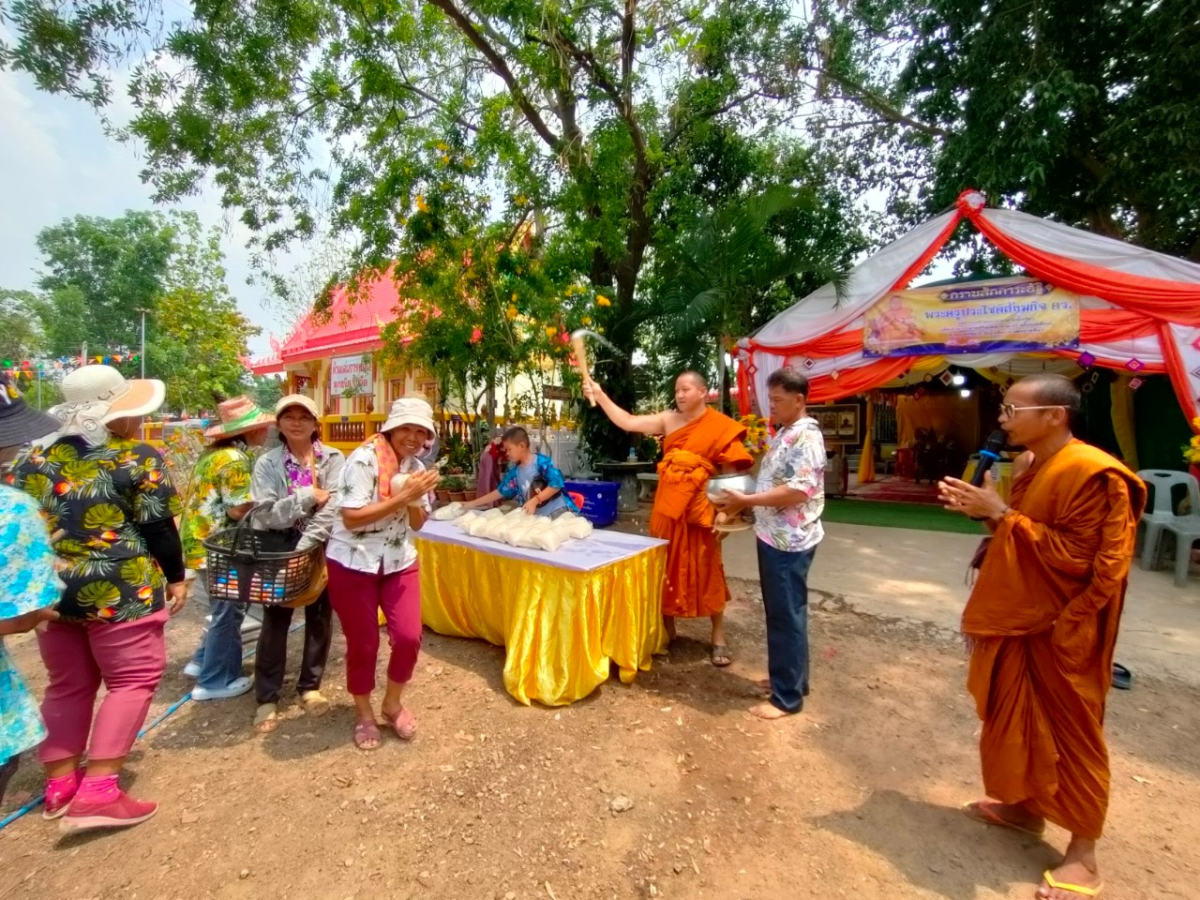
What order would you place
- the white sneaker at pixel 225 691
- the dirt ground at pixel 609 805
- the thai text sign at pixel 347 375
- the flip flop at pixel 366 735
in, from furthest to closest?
the thai text sign at pixel 347 375 → the white sneaker at pixel 225 691 → the flip flop at pixel 366 735 → the dirt ground at pixel 609 805

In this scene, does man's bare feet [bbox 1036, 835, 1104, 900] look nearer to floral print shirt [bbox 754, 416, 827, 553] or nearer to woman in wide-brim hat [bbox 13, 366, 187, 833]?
floral print shirt [bbox 754, 416, 827, 553]

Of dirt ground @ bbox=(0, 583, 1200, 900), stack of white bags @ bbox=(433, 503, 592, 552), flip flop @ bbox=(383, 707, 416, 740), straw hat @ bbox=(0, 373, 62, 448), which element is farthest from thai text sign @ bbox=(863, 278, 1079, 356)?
straw hat @ bbox=(0, 373, 62, 448)

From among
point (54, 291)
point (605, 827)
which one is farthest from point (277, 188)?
point (54, 291)

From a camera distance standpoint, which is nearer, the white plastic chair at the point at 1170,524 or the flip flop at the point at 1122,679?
the flip flop at the point at 1122,679

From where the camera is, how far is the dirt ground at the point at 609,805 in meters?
1.96

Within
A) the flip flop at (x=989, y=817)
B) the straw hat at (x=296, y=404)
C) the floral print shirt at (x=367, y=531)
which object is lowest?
the flip flop at (x=989, y=817)

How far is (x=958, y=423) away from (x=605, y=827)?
12.5m

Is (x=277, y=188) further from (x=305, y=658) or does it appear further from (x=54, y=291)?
(x=54, y=291)

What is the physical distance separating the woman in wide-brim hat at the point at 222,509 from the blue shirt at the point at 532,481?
1447 mm

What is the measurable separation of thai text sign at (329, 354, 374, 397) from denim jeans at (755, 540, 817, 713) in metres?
12.3

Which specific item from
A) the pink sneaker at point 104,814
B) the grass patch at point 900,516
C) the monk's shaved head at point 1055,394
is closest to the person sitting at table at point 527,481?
the pink sneaker at point 104,814

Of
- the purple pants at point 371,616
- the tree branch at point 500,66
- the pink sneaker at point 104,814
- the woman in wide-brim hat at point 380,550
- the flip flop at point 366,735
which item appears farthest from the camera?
the tree branch at point 500,66

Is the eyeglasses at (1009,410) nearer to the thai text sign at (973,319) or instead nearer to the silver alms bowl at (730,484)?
the silver alms bowl at (730,484)

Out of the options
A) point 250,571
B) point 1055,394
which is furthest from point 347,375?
point 1055,394
